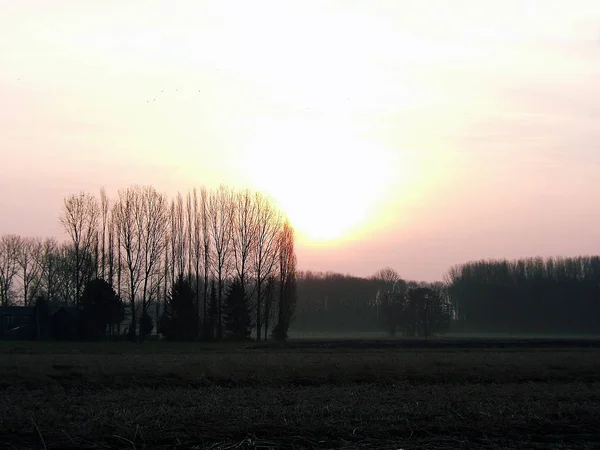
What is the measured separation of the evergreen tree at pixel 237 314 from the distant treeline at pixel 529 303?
7101 cm

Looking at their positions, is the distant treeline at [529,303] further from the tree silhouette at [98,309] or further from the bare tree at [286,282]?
the tree silhouette at [98,309]

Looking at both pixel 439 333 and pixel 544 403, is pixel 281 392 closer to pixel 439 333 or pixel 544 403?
pixel 544 403

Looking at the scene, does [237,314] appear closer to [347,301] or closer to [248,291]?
[248,291]

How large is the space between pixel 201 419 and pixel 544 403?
1032cm

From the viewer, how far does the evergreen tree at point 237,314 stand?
7594cm

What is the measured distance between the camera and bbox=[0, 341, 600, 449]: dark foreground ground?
51.1 ft

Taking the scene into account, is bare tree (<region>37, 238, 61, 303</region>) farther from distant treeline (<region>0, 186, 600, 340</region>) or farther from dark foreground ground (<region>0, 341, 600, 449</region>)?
dark foreground ground (<region>0, 341, 600, 449</region>)

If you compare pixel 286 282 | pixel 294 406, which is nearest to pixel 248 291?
pixel 286 282

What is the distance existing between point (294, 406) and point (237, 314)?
190 ft

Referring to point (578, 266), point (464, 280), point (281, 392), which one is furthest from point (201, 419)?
point (578, 266)

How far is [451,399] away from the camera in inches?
824

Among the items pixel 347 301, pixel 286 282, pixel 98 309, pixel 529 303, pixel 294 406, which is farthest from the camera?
pixel 347 301

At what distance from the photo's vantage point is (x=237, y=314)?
76.6 metres

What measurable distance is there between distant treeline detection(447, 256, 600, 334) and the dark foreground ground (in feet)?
334
